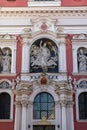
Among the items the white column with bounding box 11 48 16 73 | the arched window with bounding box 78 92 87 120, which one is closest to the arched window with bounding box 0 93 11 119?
the white column with bounding box 11 48 16 73

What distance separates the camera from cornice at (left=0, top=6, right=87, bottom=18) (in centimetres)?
1936

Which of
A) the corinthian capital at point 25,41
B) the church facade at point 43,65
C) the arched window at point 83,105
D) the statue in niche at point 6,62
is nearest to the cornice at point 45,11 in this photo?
the church facade at point 43,65

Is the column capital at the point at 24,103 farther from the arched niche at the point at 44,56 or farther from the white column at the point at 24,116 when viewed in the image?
the arched niche at the point at 44,56

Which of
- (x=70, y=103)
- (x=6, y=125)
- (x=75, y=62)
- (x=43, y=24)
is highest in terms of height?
(x=43, y=24)

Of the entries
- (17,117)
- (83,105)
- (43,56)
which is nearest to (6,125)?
(17,117)

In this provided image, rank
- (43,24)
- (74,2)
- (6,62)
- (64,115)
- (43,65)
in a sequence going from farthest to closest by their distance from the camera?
(74,2) < (43,24) < (6,62) < (43,65) < (64,115)

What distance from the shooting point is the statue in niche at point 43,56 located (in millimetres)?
18438

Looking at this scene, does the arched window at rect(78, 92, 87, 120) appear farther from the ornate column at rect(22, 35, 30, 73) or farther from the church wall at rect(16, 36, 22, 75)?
the church wall at rect(16, 36, 22, 75)

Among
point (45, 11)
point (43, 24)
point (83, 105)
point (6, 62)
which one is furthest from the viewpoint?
point (45, 11)

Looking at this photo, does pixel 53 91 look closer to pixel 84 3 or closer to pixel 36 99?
pixel 36 99

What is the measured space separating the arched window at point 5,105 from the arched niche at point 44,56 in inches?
83.2

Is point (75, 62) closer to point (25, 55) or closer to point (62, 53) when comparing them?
point (62, 53)

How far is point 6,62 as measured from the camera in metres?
18.7

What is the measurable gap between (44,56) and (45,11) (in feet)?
9.57
